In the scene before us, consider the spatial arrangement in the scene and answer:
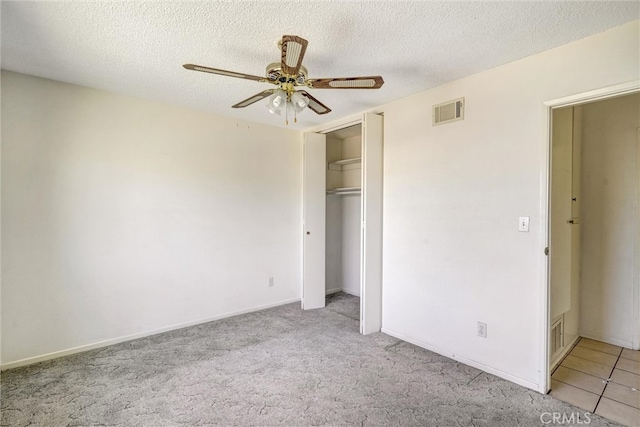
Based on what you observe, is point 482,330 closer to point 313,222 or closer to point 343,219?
point 313,222

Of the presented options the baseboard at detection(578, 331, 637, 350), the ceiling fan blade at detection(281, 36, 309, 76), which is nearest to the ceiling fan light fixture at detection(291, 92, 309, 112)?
the ceiling fan blade at detection(281, 36, 309, 76)

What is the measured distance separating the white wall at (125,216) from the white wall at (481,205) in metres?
1.77

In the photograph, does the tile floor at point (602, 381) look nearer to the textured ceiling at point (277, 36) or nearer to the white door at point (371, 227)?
the white door at point (371, 227)

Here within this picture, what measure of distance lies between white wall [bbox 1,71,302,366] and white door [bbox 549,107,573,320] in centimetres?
302

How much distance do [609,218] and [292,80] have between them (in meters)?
3.33

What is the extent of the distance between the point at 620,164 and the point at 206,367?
14.0 ft

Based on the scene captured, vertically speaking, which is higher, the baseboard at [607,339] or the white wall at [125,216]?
the white wall at [125,216]

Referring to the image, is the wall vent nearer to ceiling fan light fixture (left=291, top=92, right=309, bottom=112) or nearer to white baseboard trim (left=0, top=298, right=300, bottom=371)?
ceiling fan light fixture (left=291, top=92, right=309, bottom=112)

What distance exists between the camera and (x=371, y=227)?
129 inches

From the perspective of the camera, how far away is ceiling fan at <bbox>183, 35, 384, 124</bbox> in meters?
1.59

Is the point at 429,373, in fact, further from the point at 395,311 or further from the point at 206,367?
the point at 206,367

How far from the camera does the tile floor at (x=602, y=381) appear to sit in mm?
2006

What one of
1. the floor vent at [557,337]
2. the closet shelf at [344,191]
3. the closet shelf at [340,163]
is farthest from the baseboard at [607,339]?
the closet shelf at [340,163]

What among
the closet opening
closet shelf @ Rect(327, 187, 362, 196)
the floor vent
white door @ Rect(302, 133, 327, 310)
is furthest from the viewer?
the closet opening
